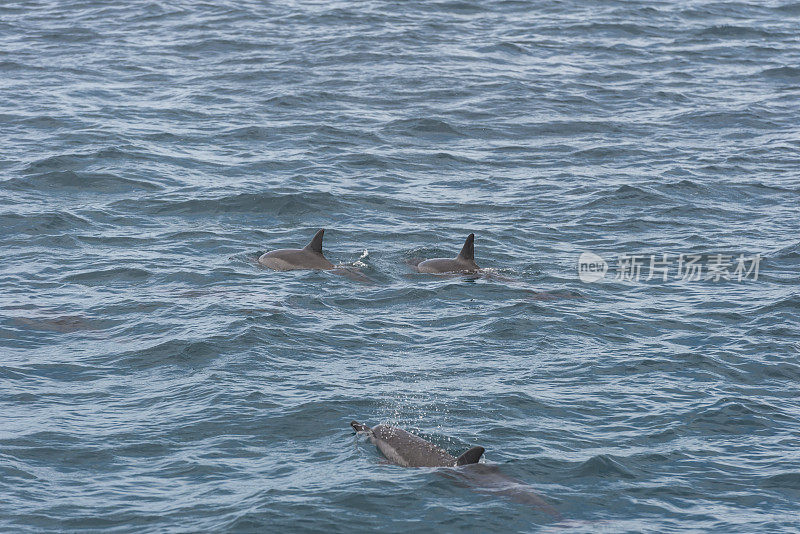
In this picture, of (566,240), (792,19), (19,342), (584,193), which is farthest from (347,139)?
(792,19)

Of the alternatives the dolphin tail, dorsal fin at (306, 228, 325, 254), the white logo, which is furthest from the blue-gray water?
dorsal fin at (306, 228, 325, 254)

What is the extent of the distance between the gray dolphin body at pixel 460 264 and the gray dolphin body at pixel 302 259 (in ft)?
6.11

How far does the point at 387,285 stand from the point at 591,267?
157 inches

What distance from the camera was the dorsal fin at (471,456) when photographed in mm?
12672

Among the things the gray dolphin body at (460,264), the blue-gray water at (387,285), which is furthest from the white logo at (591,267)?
the gray dolphin body at (460,264)

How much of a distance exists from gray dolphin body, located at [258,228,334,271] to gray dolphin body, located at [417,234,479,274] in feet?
6.11

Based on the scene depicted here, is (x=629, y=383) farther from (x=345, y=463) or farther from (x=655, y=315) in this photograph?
(x=345, y=463)

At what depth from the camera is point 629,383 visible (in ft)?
52.1

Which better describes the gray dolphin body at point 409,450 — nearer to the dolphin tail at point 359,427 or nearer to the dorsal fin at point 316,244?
the dolphin tail at point 359,427

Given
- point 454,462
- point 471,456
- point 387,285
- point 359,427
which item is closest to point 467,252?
point 387,285

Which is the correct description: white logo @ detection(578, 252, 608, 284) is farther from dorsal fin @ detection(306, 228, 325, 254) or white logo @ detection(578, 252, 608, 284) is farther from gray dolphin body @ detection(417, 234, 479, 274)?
dorsal fin @ detection(306, 228, 325, 254)

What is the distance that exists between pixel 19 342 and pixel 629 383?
30.2ft

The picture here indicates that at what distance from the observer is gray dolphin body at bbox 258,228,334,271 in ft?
66.9

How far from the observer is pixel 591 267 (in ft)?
68.7
